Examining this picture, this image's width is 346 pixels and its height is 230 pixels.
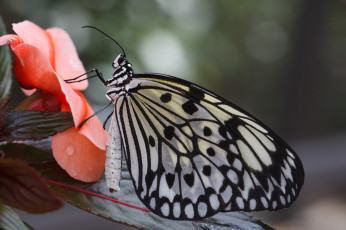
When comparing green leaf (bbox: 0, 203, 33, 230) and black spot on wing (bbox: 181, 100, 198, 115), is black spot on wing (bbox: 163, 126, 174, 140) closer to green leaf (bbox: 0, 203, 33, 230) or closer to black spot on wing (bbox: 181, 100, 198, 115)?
black spot on wing (bbox: 181, 100, 198, 115)

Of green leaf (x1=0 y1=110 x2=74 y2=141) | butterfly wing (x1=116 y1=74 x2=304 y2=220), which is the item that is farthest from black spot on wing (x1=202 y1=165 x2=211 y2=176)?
green leaf (x1=0 y1=110 x2=74 y2=141)

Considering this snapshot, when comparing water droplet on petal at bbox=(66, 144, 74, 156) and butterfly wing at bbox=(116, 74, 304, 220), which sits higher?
butterfly wing at bbox=(116, 74, 304, 220)

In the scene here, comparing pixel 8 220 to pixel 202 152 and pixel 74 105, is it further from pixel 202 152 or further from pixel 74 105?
pixel 202 152

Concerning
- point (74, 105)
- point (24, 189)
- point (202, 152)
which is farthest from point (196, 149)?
point (24, 189)

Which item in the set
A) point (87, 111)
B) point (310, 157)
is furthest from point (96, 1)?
point (87, 111)

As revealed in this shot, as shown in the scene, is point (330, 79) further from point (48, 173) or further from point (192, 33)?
point (48, 173)

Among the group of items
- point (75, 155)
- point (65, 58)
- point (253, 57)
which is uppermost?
point (253, 57)
